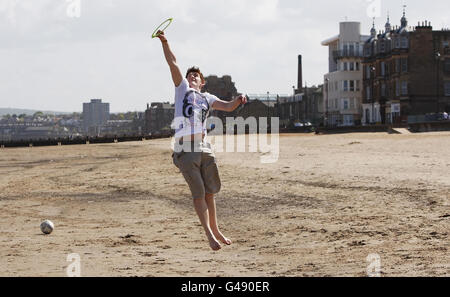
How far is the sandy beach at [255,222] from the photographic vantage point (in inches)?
354

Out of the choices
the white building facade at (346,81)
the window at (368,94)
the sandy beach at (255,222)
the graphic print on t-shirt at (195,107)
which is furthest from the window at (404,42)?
the graphic print on t-shirt at (195,107)

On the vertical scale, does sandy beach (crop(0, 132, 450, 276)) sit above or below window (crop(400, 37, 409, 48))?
below

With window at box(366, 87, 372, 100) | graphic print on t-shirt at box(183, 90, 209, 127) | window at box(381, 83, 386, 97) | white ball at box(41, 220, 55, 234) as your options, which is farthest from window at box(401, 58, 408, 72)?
graphic print on t-shirt at box(183, 90, 209, 127)

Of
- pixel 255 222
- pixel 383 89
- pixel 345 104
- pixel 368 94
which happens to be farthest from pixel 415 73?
pixel 255 222

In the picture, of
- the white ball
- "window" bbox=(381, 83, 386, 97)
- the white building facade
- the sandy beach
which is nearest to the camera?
the sandy beach

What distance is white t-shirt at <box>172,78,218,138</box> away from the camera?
8.12 meters

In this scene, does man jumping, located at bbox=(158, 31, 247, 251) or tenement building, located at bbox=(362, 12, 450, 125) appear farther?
tenement building, located at bbox=(362, 12, 450, 125)

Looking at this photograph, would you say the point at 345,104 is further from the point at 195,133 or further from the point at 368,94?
the point at 195,133

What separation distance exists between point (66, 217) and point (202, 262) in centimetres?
662

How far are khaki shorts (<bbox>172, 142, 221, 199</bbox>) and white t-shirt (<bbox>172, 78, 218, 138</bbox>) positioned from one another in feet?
0.71

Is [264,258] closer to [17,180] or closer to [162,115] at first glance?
[17,180]

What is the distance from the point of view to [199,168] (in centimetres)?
859

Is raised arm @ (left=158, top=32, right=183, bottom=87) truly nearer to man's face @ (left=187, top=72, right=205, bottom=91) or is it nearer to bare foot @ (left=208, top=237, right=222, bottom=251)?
man's face @ (left=187, top=72, right=205, bottom=91)
